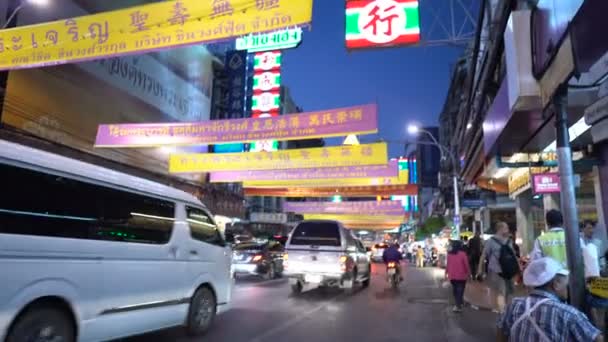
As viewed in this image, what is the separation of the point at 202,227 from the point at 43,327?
3423 millimetres

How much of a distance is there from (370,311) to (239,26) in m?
7.15

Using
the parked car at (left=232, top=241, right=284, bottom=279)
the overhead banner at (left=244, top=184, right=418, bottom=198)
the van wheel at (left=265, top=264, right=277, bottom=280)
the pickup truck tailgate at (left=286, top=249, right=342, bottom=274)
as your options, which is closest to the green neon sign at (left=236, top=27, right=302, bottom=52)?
the overhead banner at (left=244, top=184, right=418, bottom=198)

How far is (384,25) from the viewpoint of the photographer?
36.6 ft

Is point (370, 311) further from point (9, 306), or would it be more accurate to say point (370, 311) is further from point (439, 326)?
point (9, 306)

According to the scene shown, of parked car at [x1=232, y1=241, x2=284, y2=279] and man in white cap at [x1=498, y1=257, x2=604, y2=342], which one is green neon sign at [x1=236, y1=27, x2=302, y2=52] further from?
man in white cap at [x1=498, y1=257, x2=604, y2=342]

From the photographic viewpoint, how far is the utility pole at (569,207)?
5.35 m

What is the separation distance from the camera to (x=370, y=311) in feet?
35.9

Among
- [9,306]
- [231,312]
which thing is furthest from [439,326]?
[9,306]

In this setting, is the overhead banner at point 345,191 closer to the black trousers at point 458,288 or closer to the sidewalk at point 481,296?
the sidewalk at point 481,296

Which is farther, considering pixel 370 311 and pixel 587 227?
pixel 370 311

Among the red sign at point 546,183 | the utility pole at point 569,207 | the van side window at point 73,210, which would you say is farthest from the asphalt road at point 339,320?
the red sign at point 546,183

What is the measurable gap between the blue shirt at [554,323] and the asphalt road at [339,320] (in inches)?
197

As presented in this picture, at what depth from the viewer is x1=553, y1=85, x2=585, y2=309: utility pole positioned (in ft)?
17.5

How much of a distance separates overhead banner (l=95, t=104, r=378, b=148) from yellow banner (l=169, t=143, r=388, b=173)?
287cm
